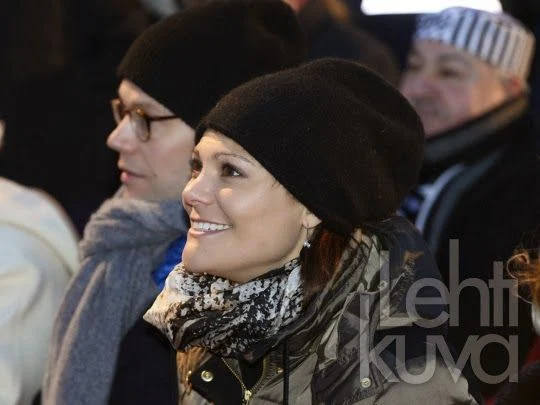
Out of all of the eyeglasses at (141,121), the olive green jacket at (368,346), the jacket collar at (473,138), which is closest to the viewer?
the olive green jacket at (368,346)

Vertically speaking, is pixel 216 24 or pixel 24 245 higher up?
pixel 216 24

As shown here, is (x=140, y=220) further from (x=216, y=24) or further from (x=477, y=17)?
(x=477, y=17)

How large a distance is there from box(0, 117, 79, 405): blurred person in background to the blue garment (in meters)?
0.42

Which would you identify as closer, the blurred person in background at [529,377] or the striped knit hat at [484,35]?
the blurred person in background at [529,377]

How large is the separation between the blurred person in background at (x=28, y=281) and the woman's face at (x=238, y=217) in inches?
38.7

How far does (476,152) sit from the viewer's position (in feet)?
15.3

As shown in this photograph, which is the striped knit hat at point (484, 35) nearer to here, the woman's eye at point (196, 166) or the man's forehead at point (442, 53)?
the man's forehead at point (442, 53)

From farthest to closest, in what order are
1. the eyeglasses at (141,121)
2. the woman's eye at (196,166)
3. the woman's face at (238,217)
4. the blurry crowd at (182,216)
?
the eyeglasses at (141,121) < the blurry crowd at (182,216) < the woman's eye at (196,166) < the woman's face at (238,217)

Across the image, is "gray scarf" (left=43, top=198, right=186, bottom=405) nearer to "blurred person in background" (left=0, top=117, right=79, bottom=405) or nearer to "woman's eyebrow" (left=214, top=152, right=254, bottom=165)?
"blurred person in background" (left=0, top=117, right=79, bottom=405)

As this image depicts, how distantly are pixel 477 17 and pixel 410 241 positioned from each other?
2.14 m

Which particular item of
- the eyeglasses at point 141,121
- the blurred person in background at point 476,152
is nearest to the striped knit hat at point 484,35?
the blurred person in background at point 476,152

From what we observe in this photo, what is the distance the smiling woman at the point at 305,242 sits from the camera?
3.01 m

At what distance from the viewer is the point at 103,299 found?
384cm

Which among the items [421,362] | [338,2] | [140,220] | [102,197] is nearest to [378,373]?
[421,362]
